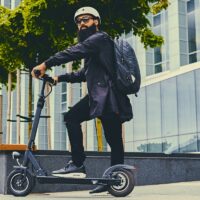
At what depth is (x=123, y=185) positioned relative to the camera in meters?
4.56

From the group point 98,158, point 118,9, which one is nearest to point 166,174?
point 98,158

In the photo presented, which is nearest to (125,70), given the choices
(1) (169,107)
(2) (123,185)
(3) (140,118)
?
(2) (123,185)

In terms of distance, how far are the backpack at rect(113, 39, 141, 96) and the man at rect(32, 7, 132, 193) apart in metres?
0.06

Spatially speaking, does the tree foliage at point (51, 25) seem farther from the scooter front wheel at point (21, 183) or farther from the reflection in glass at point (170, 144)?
the reflection in glass at point (170, 144)

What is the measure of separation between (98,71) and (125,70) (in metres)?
0.27

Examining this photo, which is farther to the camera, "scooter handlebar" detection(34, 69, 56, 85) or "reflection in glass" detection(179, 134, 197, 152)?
"reflection in glass" detection(179, 134, 197, 152)

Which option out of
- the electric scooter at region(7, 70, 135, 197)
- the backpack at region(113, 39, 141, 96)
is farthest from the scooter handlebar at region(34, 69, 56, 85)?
the backpack at region(113, 39, 141, 96)

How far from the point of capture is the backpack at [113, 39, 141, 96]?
15.2 ft

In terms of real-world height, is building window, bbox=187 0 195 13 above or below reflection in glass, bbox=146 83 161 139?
above

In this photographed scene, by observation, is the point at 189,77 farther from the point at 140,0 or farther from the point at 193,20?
the point at 140,0

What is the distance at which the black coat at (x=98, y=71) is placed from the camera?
4598 millimetres

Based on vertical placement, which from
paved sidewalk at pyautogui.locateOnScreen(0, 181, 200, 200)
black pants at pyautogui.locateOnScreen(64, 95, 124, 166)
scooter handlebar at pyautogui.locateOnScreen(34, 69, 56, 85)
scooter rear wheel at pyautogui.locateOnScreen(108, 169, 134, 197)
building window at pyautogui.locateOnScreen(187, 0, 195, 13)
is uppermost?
building window at pyautogui.locateOnScreen(187, 0, 195, 13)

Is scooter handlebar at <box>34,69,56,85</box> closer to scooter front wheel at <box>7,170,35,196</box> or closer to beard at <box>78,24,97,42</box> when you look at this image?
beard at <box>78,24,97,42</box>

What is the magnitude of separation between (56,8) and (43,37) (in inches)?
38.6
